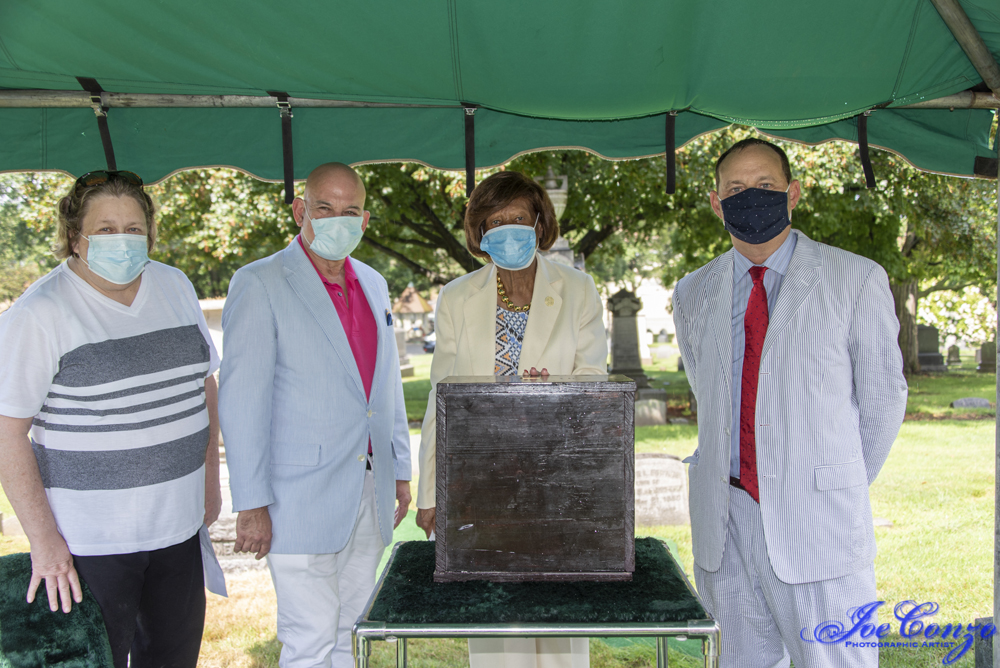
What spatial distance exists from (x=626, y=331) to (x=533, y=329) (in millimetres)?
12542

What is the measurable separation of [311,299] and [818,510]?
1966 millimetres

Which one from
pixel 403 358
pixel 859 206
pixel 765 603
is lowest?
pixel 765 603

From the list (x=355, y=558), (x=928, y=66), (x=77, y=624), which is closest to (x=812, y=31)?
(x=928, y=66)

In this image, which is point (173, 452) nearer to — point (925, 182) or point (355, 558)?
point (355, 558)

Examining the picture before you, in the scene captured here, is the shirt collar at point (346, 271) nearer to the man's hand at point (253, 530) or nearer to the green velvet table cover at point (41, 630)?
the man's hand at point (253, 530)

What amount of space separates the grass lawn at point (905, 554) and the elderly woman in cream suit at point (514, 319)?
171 centimetres

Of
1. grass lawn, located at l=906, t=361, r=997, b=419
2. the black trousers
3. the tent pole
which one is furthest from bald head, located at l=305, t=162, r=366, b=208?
grass lawn, located at l=906, t=361, r=997, b=419

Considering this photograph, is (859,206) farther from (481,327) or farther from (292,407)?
(292,407)

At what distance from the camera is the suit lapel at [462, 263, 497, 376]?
266 cm

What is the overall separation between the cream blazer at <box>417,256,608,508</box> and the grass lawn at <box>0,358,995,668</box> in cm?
234

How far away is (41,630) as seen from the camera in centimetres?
221

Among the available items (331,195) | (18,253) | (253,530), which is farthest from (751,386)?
(18,253)

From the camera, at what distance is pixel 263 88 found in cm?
300

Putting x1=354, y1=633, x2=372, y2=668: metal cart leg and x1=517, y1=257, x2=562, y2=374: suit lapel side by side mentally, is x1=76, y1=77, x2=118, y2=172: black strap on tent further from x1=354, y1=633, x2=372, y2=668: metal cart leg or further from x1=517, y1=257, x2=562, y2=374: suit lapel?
x1=354, y1=633, x2=372, y2=668: metal cart leg
